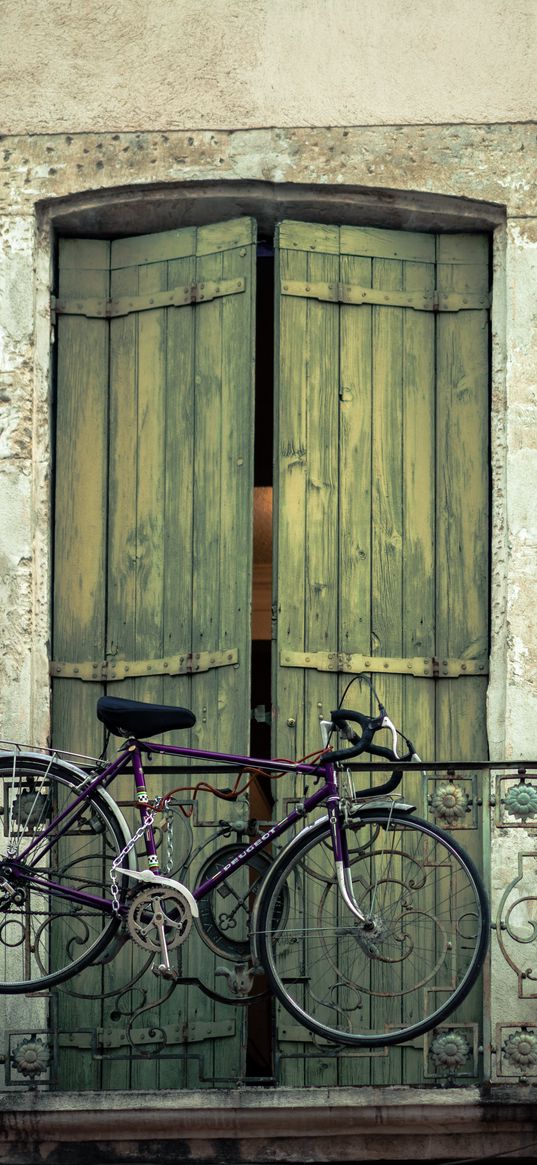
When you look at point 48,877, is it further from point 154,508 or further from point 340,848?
point 154,508

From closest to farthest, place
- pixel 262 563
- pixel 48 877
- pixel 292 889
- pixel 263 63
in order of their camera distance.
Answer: pixel 48 877, pixel 292 889, pixel 263 63, pixel 262 563

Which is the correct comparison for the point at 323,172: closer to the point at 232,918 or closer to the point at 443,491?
the point at 443,491

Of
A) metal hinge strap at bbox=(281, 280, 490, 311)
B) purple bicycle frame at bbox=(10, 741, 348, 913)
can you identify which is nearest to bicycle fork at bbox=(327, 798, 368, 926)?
purple bicycle frame at bbox=(10, 741, 348, 913)

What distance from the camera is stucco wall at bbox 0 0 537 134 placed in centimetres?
968

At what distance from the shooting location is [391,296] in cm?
962

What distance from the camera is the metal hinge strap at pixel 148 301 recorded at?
9570 millimetres

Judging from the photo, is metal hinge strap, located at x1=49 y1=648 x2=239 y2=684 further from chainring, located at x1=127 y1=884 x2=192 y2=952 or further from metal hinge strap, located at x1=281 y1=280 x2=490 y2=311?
metal hinge strap, located at x1=281 y1=280 x2=490 y2=311

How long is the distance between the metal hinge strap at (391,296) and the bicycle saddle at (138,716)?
2256mm

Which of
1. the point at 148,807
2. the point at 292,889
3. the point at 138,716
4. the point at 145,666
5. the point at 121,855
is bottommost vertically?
the point at 292,889

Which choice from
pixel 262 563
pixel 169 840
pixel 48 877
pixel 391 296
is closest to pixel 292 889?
pixel 169 840

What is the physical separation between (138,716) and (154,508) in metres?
1.61

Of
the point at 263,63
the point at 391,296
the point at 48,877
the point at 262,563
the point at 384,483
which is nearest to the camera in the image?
the point at 48,877

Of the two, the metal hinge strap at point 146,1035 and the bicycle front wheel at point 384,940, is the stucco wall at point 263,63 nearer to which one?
the bicycle front wheel at point 384,940

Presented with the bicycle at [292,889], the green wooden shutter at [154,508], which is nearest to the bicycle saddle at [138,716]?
the bicycle at [292,889]
